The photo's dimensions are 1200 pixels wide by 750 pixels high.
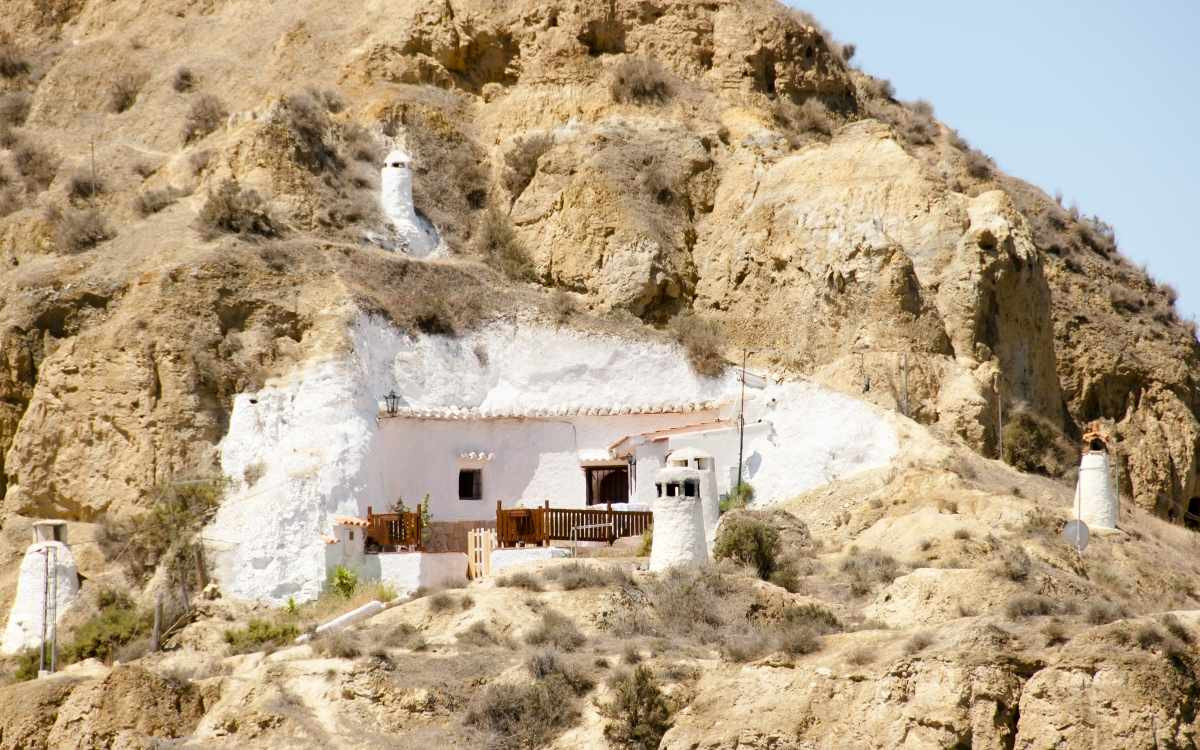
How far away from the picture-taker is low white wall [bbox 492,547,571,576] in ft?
105

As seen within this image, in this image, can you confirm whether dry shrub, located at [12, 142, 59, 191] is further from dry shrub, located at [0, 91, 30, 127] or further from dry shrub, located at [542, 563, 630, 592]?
dry shrub, located at [542, 563, 630, 592]

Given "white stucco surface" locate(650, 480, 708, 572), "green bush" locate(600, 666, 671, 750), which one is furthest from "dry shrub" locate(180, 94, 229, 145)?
"green bush" locate(600, 666, 671, 750)

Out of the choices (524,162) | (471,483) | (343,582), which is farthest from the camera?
(524,162)

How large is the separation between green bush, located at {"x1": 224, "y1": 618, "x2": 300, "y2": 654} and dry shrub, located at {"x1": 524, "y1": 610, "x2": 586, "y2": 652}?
13.7 ft

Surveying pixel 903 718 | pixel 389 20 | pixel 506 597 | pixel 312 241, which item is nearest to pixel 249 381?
pixel 312 241

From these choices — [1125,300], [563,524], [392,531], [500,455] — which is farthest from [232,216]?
[1125,300]

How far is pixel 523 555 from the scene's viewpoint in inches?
1270

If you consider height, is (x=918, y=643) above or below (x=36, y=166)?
below

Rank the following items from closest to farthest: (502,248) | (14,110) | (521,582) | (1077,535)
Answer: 1. (521,582)
2. (1077,535)
3. (502,248)
4. (14,110)

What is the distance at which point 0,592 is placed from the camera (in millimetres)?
33531

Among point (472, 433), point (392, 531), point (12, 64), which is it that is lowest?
point (392, 531)

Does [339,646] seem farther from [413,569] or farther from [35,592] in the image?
[35,592]

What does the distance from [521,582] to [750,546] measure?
11.5ft

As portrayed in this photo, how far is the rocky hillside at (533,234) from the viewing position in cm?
3556
